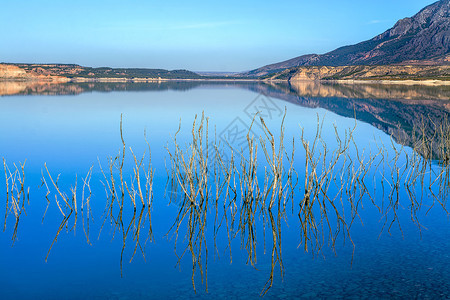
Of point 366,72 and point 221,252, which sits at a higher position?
point 366,72

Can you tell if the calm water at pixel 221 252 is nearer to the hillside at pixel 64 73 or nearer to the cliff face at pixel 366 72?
the cliff face at pixel 366 72

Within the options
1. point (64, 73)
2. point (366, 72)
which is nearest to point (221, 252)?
point (366, 72)

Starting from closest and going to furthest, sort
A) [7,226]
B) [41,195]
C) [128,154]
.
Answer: [7,226] < [41,195] < [128,154]

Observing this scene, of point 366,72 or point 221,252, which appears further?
point 366,72

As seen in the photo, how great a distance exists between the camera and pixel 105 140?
64.3 feet

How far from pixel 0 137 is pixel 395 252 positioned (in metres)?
17.9

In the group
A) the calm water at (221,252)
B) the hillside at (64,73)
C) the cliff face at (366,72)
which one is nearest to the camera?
the calm water at (221,252)

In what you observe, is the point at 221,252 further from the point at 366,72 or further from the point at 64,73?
the point at 64,73

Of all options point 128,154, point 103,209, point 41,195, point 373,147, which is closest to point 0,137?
point 128,154

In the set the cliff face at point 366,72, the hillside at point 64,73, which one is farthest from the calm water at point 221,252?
the hillside at point 64,73

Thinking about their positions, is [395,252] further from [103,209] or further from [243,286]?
[103,209]

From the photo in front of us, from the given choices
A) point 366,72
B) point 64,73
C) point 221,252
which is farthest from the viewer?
point 64,73

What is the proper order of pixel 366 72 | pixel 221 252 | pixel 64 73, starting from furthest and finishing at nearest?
pixel 64 73 < pixel 366 72 < pixel 221 252

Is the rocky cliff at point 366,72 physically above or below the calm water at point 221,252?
above
